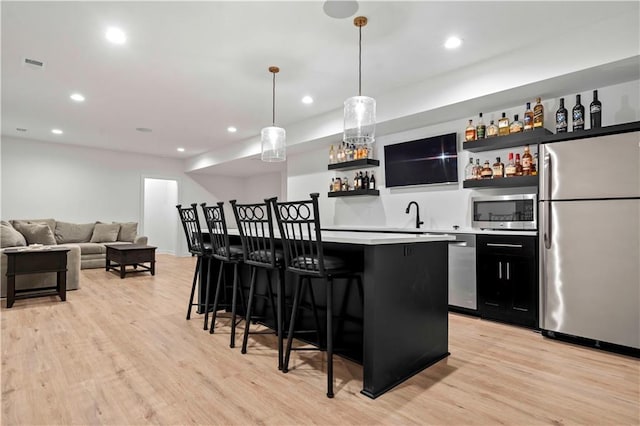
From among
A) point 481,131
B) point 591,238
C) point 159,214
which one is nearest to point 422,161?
point 481,131

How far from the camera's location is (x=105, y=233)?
7.28 metres

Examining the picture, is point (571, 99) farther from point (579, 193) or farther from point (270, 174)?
point (270, 174)

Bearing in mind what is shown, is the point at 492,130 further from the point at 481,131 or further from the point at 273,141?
the point at 273,141

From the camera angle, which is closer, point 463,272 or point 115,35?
point 115,35

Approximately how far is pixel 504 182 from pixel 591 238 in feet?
3.65

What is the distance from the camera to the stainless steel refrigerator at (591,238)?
8.88ft

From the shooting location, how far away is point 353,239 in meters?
2.10

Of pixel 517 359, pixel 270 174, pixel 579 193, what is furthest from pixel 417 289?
pixel 270 174

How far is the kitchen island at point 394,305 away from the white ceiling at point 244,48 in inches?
71.8

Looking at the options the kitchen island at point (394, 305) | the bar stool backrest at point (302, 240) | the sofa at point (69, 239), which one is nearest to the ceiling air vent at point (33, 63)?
the sofa at point (69, 239)

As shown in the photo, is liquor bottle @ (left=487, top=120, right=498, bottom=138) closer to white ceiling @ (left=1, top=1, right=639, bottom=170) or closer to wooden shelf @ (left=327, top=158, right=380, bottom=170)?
white ceiling @ (left=1, top=1, right=639, bottom=170)

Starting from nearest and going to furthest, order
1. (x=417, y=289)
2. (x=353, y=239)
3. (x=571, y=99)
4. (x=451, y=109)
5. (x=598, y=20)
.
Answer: (x=353, y=239) < (x=417, y=289) < (x=598, y=20) < (x=571, y=99) < (x=451, y=109)

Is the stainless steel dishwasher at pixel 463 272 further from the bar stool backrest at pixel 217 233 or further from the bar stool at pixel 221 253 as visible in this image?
the bar stool backrest at pixel 217 233

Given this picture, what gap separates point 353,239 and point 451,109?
8.73 ft
